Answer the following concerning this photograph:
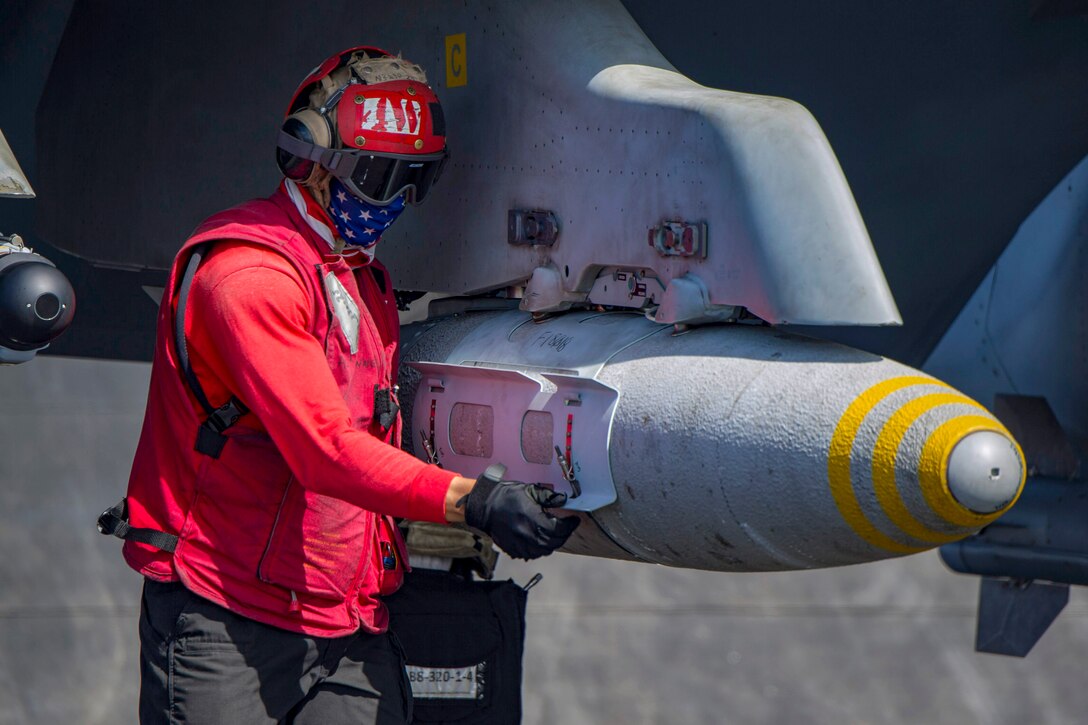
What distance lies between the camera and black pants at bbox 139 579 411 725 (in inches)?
111

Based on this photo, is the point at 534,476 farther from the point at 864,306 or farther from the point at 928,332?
the point at 928,332

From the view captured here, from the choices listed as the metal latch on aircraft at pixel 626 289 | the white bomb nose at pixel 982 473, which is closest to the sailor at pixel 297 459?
the metal latch on aircraft at pixel 626 289

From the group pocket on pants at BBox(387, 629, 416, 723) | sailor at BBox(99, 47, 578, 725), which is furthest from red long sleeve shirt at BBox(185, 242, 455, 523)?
pocket on pants at BBox(387, 629, 416, 723)

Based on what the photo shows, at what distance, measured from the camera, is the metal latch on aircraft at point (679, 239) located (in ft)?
9.76

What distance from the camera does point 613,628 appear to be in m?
10.3

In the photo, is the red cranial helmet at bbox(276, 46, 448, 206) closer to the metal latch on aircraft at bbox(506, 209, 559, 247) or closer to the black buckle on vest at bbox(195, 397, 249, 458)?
the metal latch on aircraft at bbox(506, 209, 559, 247)

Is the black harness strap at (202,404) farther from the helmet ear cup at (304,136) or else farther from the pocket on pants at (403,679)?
the pocket on pants at (403,679)

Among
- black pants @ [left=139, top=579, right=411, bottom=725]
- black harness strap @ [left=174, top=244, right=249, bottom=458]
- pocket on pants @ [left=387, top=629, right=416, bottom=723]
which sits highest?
black harness strap @ [left=174, top=244, right=249, bottom=458]

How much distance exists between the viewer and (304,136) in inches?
118

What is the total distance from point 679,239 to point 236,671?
122 centimetres

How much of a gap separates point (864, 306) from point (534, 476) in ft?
2.47

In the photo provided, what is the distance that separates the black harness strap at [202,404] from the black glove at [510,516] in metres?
0.49

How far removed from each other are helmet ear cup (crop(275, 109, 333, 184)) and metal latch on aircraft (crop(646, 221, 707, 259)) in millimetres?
696

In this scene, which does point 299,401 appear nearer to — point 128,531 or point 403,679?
point 128,531
